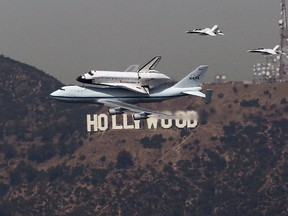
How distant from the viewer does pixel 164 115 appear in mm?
198250

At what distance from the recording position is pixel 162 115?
200 meters

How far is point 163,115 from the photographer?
7830 inches

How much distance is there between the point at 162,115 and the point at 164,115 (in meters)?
1.42

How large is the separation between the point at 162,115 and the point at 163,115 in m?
0.77

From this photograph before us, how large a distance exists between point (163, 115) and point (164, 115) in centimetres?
65
